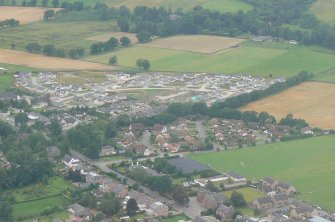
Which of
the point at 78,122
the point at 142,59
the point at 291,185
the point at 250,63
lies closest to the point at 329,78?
the point at 250,63

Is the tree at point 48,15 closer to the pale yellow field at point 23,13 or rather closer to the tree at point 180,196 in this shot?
the pale yellow field at point 23,13

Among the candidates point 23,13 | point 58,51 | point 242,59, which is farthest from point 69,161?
point 23,13

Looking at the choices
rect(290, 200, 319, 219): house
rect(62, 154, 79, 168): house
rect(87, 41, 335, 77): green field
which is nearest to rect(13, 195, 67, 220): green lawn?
rect(62, 154, 79, 168): house

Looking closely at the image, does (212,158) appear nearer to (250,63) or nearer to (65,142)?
(65,142)

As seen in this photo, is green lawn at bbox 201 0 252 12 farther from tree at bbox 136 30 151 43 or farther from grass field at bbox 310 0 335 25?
tree at bbox 136 30 151 43

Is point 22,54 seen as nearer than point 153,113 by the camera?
No

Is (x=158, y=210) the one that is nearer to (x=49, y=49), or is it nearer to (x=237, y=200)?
(x=237, y=200)
